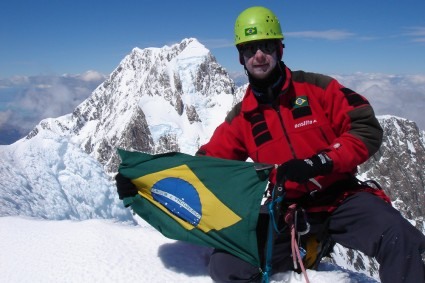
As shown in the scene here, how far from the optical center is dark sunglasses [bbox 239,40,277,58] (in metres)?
5.44

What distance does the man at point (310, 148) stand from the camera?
14.3ft

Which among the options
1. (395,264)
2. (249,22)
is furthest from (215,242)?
(249,22)

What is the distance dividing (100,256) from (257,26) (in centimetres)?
392

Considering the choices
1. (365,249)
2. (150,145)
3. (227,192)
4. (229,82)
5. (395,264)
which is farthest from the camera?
(229,82)

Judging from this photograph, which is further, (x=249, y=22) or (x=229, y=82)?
(x=229, y=82)

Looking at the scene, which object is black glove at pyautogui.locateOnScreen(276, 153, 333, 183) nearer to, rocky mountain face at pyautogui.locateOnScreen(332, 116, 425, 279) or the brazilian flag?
the brazilian flag

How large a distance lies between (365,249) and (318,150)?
4.51 feet

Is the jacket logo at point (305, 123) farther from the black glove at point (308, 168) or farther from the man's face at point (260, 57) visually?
the man's face at point (260, 57)

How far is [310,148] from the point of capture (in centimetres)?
505

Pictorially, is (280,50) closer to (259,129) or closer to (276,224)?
(259,129)

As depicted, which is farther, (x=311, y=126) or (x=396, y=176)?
(x=396, y=176)

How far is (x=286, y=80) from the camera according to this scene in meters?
5.38

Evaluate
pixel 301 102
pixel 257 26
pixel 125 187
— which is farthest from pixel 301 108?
pixel 125 187

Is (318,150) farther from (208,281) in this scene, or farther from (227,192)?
(208,281)
